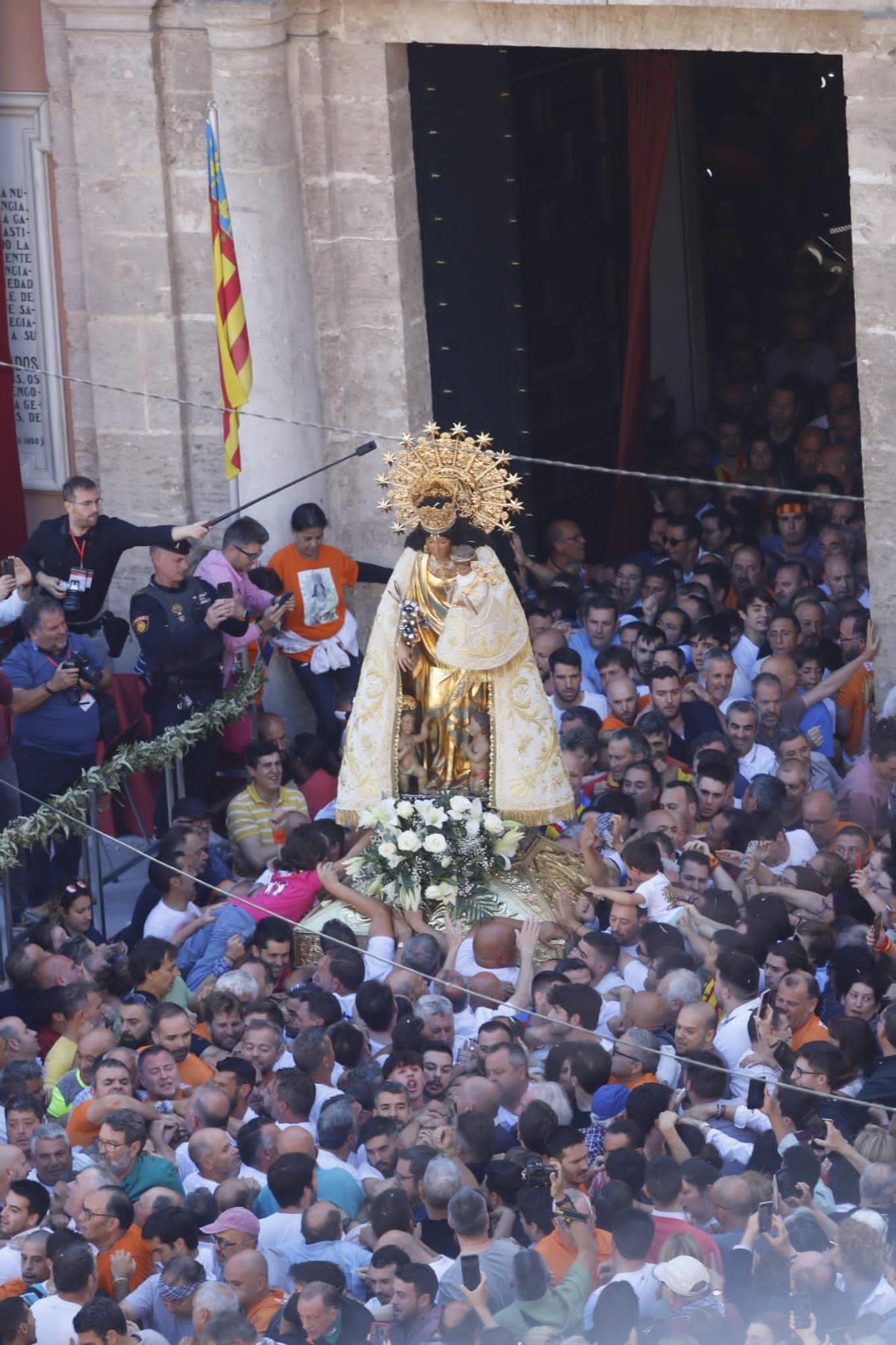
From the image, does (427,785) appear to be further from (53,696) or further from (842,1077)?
(842,1077)

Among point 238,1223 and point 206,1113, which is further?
point 206,1113

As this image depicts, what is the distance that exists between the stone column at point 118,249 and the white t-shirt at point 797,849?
4.19 meters

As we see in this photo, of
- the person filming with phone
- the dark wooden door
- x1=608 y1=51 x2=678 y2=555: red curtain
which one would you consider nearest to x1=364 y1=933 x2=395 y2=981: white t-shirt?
the person filming with phone

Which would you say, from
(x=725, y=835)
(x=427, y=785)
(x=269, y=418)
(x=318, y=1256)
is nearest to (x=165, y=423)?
(x=269, y=418)

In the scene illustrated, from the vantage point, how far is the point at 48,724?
11.7 metres

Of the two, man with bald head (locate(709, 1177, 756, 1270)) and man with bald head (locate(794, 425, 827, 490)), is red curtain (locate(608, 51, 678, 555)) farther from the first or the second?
man with bald head (locate(709, 1177, 756, 1270))

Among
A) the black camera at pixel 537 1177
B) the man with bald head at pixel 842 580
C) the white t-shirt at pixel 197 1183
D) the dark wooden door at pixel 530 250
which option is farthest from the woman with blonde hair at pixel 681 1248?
the dark wooden door at pixel 530 250

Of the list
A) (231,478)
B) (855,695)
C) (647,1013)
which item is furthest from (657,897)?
(231,478)

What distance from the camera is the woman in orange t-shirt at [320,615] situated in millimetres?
13125

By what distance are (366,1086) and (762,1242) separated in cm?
185

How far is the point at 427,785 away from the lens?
11602 millimetres

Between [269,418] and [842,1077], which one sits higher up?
[269,418]

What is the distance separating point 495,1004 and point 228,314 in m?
4.04

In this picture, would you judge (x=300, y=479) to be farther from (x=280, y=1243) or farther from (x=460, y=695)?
(x=280, y=1243)
